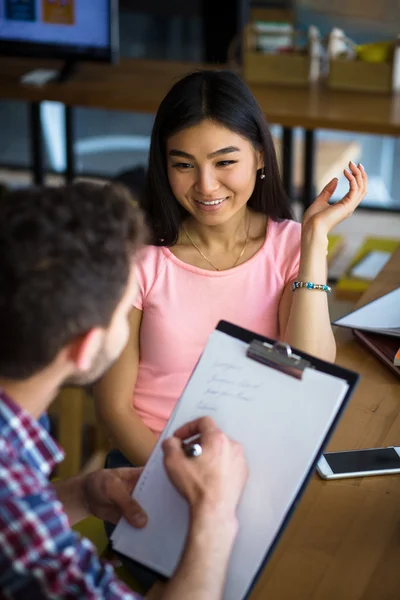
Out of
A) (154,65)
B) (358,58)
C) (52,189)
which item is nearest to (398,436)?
(52,189)

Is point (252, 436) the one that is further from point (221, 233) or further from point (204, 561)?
point (221, 233)

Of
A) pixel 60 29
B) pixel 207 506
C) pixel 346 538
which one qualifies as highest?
pixel 60 29

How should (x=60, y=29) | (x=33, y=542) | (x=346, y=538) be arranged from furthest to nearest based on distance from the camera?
(x=60, y=29)
(x=346, y=538)
(x=33, y=542)

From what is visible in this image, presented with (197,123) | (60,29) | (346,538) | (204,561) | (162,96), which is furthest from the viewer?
(60,29)

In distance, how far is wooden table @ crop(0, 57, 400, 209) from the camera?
2752 mm

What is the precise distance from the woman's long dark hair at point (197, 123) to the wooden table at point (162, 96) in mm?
1173

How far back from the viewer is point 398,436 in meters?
1.34

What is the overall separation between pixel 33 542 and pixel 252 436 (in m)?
0.32

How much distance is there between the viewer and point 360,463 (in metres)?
1.27

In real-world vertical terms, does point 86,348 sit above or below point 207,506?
above

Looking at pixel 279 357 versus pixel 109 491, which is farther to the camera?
pixel 109 491

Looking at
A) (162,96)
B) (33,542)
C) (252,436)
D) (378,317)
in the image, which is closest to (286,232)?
(378,317)

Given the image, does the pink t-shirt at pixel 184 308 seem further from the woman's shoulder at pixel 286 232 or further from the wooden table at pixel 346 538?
the wooden table at pixel 346 538

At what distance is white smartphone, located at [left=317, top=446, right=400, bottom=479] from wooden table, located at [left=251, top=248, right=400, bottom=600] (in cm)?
1
